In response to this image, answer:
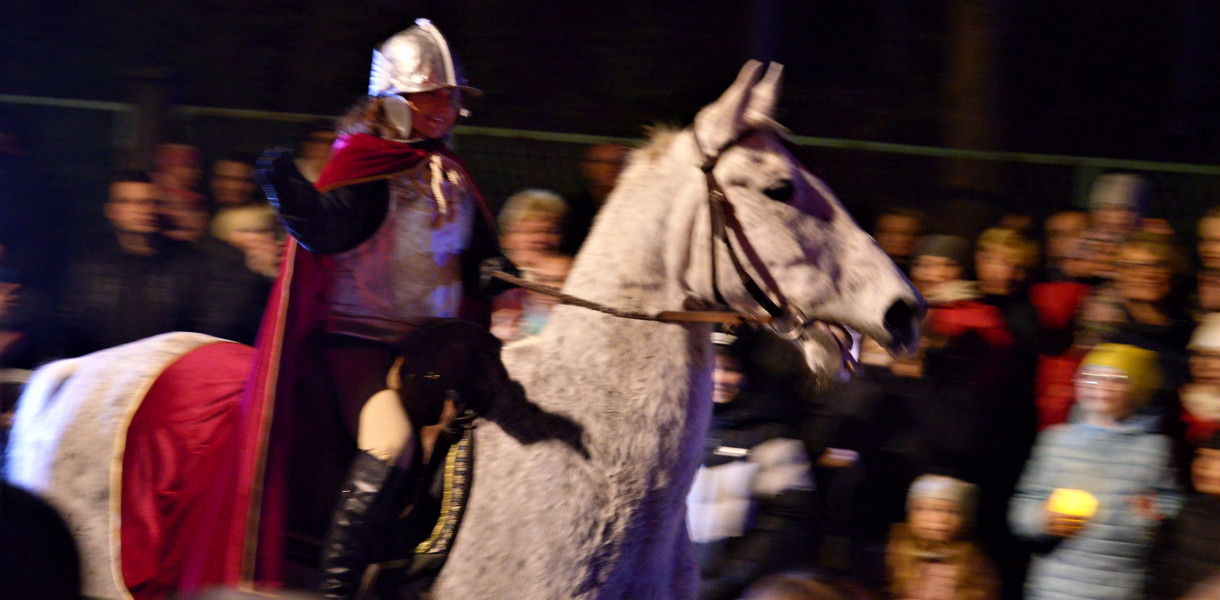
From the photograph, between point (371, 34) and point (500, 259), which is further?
point (371, 34)

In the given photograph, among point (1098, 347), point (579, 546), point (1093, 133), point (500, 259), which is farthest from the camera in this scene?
point (1093, 133)

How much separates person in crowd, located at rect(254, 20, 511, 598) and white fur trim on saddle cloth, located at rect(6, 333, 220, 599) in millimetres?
524

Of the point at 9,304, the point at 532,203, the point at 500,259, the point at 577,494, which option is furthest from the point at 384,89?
the point at 9,304

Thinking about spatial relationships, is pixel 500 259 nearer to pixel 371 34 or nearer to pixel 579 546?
pixel 579 546

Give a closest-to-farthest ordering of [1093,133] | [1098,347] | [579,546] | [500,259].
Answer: [579,546]
[500,259]
[1098,347]
[1093,133]

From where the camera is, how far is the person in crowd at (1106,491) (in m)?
4.43

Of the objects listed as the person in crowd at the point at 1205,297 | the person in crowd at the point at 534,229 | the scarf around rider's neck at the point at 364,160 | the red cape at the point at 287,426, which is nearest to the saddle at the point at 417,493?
the red cape at the point at 287,426

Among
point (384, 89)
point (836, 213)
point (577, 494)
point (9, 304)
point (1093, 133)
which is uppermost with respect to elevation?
point (1093, 133)

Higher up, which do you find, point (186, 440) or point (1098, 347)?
point (1098, 347)

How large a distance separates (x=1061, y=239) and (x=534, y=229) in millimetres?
2319

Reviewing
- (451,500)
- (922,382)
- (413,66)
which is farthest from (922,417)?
(413,66)

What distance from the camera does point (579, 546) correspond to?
9.91 ft

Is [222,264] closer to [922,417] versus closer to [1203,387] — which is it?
[922,417]

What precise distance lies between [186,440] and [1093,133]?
8.39 metres
